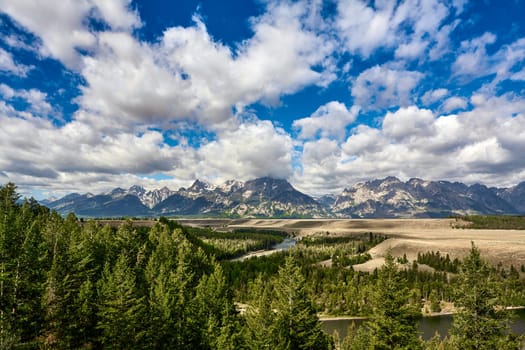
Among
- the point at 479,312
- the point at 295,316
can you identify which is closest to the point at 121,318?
the point at 295,316

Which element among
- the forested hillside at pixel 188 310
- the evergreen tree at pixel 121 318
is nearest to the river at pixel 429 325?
the forested hillside at pixel 188 310

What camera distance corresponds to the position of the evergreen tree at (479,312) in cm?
2689

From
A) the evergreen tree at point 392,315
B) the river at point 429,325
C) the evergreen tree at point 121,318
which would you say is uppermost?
the evergreen tree at point 392,315

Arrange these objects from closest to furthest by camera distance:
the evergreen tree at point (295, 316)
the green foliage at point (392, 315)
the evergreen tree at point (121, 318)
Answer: the green foliage at point (392, 315), the evergreen tree at point (295, 316), the evergreen tree at point (121, 318)

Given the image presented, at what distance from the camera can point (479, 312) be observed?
28.1m

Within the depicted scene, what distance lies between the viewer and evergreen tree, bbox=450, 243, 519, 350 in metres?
26.9

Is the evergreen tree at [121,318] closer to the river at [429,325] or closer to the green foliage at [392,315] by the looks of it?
the green foliage at [392,315]

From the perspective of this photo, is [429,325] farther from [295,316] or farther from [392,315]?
[392,315]

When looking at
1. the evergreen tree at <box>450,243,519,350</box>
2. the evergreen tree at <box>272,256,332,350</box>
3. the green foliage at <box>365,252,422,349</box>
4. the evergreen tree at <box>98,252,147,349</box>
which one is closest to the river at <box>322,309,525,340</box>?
the evergreen tree at <box>272,256,332,350</box>

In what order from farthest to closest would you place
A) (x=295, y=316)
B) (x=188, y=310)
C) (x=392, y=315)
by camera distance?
(x=188, y=310), (x=295, y=316), (x=392, y=315)

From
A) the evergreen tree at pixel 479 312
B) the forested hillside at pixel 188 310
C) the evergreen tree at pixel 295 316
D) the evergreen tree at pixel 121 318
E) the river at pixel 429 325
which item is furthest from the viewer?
the river at pixel 429 325

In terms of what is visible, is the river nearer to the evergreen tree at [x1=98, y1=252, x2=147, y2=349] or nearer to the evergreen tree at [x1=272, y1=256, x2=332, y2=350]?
the evergreen tree at [x1=272, y1=256, x2=332, y2=350]

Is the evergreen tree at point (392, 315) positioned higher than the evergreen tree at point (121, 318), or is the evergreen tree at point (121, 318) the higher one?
the evergreen tree at point (392, 315)

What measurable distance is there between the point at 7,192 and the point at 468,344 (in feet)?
443
